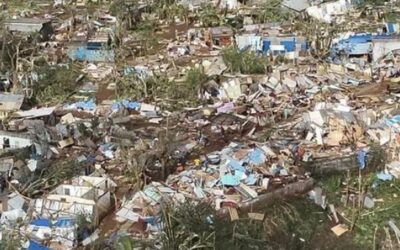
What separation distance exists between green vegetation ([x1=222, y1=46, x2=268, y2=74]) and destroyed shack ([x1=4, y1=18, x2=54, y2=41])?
Result: 16.4ft

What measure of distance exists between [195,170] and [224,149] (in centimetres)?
86

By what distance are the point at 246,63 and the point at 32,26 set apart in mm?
5737

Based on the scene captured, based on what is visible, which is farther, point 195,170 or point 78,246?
point 195,170

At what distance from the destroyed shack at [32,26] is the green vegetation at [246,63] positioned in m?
5.01

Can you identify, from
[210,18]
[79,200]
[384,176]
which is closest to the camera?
[79,200]

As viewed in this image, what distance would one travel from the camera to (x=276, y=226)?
8.91 m

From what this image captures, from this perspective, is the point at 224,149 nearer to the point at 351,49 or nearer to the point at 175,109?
the point at 175,109

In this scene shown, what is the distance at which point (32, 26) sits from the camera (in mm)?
16938

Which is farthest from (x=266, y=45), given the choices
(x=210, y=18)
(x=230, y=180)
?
(x=230, y=180)

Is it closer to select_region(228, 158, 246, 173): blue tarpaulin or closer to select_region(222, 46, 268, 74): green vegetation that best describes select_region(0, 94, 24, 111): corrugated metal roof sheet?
select_region(222, 46, 268, 74): green vegetation

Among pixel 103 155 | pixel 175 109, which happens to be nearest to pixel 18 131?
pixel 103 155

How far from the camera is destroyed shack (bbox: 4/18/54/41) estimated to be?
55.2ft

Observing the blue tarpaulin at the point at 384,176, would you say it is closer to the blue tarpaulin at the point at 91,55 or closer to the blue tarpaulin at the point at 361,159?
the blue tarpaulin at the point at 361,159

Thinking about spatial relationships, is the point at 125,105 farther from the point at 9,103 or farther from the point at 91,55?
the point at 91,55
